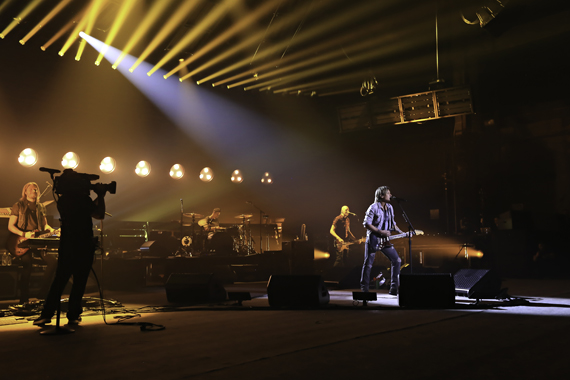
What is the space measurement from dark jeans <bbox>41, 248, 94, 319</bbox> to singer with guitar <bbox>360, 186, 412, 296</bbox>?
4.22 m

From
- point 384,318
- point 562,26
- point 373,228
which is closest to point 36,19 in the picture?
point 373,228

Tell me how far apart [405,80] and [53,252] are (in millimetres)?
10740

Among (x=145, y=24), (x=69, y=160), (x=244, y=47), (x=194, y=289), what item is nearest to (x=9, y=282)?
(x=194, y=289)


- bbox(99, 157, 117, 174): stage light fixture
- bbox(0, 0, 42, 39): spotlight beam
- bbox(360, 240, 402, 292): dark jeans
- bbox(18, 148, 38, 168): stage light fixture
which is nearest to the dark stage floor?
bbox(360, 240, 402, 292): dark jeans

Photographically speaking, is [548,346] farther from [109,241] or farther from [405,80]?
[405,80]

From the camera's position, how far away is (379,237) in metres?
7.38

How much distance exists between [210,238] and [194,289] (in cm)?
579

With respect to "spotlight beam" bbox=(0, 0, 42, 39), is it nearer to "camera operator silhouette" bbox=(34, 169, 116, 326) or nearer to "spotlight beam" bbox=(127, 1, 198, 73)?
"spotlight beam" bbox=(127, 1, 198, 73)

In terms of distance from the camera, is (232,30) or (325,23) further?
(325,23)

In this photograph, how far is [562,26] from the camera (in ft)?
40.2

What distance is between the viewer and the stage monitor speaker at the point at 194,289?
20.6ft

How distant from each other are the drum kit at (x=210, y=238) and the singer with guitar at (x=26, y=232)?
5198 mm

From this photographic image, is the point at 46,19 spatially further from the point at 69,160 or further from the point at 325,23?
the point at 325,23

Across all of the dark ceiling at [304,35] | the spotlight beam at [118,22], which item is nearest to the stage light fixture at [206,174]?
the dark ceiling at [304,35]
